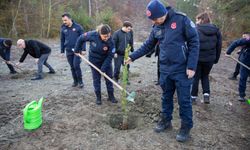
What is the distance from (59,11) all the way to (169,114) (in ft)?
49.1

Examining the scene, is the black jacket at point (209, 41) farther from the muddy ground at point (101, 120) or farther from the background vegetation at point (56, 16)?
the background vegetation at point (56, 16)

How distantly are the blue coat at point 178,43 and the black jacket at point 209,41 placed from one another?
1496 mm

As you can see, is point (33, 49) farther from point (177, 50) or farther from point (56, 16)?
point (56, 16)

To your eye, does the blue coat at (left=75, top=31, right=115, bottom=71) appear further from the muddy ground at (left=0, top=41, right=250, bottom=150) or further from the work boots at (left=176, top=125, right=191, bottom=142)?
the work boots at (left=176, top=125, right=191, bottom=142)

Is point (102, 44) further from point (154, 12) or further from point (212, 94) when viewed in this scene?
point (212, 94)

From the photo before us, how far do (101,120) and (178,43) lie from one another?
2081 millimetres

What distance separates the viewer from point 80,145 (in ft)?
12.5

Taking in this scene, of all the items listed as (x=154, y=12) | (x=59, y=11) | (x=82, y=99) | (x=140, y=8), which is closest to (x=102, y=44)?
(x=82, y=99)

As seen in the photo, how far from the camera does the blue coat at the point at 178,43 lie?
352 centimetres

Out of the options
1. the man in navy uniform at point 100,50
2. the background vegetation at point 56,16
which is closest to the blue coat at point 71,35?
the man in navy uniform at point 100,50

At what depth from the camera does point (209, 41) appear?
5.00m

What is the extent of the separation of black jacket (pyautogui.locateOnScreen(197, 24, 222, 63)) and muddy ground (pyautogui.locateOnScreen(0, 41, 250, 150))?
1.15 metres

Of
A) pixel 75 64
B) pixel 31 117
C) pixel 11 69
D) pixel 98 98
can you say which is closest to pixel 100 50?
pixel 98 98

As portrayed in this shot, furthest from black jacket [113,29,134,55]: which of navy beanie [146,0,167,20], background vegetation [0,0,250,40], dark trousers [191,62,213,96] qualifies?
background vegetation [0,0,250,40]
